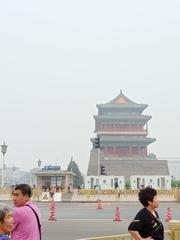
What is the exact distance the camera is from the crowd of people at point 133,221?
5.27 metres

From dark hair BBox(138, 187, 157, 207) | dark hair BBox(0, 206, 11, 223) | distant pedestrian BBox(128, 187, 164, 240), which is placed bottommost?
distant pedestrian BBox(128, 187, 164, 240)

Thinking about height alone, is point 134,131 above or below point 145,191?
above

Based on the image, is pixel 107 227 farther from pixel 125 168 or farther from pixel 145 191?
pixel 125 168

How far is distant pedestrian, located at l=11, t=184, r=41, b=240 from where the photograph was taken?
5480 mm

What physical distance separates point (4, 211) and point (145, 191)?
2.01m

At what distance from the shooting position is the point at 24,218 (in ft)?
18.0

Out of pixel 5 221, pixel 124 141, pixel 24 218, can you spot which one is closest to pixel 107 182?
pixel 124 141

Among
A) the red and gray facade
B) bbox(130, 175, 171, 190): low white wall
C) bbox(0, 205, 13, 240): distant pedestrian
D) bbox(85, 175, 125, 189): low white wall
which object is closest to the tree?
the red and gray facade

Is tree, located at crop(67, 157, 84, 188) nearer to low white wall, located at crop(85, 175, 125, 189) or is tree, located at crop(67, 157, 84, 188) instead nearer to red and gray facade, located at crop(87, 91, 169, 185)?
red and gray facade, located at crop(87, 91, 169, 185)

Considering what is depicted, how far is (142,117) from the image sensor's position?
8325 centimetres

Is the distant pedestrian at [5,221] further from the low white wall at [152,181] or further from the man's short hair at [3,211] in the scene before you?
the low white wall at [152,181]

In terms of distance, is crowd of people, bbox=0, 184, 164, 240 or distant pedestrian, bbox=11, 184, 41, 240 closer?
crowd of people, bbox=0, 184, 164, 240

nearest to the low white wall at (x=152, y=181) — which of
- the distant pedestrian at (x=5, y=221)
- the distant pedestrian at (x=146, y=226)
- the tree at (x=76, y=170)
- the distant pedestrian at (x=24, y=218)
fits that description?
the tree at (x=76, y=170)

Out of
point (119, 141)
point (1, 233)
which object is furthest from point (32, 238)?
point (119, 141)
